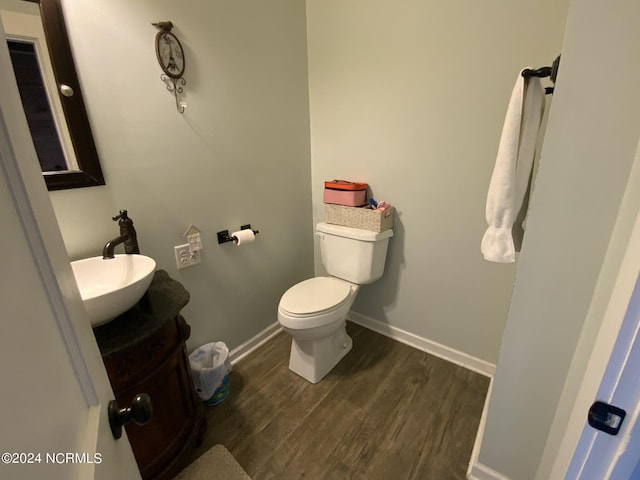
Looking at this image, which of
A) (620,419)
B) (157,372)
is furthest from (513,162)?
(157,372)

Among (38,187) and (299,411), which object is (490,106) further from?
(299,411)

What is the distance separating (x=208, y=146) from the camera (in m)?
1.52

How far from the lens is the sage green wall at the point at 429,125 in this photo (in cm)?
135

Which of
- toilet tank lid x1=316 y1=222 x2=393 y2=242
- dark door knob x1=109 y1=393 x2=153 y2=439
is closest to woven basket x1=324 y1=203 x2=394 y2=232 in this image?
toilet tank lid x1=316 y1=222 x2=393 y2=242

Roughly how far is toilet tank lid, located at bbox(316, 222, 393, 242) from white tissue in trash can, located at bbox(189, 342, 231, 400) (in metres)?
0.91

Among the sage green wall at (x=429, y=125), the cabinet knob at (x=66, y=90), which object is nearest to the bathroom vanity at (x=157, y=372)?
the cabinet knob at (x=66, y=90)

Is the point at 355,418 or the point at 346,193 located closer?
the point at 355,418

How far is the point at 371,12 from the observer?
5.27ft

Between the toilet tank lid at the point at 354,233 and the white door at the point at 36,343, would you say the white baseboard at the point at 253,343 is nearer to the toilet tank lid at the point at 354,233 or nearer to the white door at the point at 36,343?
the toilet tank lid at the point at 354,233

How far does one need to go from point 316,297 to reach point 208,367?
26.6 inches

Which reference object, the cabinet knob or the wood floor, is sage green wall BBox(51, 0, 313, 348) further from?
Result: the wood floor

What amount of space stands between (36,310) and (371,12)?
6.30 ft

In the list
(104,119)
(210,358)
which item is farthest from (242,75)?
(210,358)

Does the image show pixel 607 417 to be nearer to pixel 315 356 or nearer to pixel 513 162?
pixel 513 162
